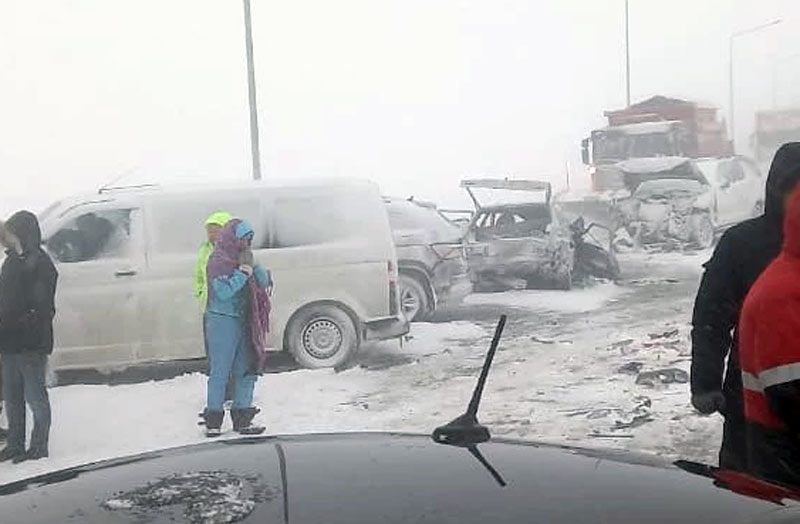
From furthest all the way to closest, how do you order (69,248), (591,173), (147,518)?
(591,173) → (69,248) → (147,518)

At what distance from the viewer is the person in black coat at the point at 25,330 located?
7.23 metres

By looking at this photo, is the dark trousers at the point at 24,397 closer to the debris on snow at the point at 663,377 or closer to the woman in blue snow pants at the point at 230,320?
the woman in blue snow pants at the point at 230,320

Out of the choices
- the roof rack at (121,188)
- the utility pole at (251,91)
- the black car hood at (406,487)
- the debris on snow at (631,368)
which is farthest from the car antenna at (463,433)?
the utility pole at (251,91)

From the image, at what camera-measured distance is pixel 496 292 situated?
1411 cm

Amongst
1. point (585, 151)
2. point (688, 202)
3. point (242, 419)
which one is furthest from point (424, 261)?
point (585, 151)

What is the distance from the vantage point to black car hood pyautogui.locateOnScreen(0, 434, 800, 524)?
6.62 ft

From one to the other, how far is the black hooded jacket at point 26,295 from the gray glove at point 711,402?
4.44 meters

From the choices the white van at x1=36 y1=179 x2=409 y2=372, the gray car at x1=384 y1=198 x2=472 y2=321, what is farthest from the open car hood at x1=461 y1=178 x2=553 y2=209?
the white van at x1=36 y1=179 x2=409 y2=372

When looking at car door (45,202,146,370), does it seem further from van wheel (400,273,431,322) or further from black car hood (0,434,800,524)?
black car hood (0,434,800,524)

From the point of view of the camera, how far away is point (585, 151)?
64.1ft

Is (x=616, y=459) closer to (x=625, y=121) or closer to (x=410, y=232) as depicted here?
(x=410, y=232)

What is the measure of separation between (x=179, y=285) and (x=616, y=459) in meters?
7.62

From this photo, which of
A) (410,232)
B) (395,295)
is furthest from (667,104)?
(395,295)

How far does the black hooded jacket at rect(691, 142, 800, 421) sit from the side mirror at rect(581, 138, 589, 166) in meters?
15.4
